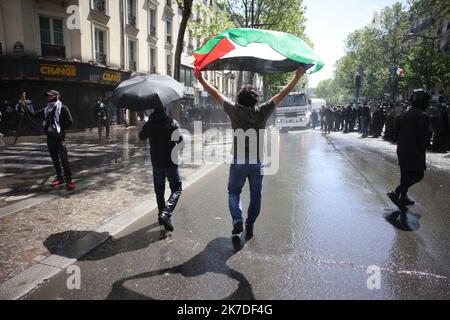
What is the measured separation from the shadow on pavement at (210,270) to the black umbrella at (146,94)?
180cm

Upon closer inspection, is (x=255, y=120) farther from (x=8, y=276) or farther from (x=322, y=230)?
(x=8, y=276)

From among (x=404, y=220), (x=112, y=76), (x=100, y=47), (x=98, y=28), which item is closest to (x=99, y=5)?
(x=98, y=28)

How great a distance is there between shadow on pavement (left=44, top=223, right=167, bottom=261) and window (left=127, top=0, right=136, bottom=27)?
77.0ft

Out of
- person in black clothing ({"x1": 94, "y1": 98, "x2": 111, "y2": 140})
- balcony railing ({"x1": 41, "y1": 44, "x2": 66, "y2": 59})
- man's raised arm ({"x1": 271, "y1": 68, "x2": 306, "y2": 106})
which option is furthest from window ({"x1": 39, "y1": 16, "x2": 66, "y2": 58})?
man's raised arm ({"x1": 271, "y1": 68, "x2": 306, "y2": 106})

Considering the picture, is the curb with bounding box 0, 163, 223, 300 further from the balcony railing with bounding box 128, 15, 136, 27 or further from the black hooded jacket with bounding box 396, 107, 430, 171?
the balcony railing with bounding box 128, 15, 136, 27

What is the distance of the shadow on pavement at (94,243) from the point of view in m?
3.91

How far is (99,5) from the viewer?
21.7 metres

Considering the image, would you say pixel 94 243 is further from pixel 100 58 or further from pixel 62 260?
pixel 100 58

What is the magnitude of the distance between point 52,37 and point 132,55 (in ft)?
23.4

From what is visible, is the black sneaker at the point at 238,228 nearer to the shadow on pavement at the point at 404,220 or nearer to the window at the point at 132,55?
the shadow on pavement at the point at 404,220

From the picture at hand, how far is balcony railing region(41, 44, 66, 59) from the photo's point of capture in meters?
19.2

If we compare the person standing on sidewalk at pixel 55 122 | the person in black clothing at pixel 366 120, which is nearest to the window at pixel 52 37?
the person standing on sidewalk at pixel 55 122

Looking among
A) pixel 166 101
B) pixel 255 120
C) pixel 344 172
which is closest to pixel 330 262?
pixel 255 120

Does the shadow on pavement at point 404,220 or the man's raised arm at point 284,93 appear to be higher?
the man's raised arm at point 284,93
